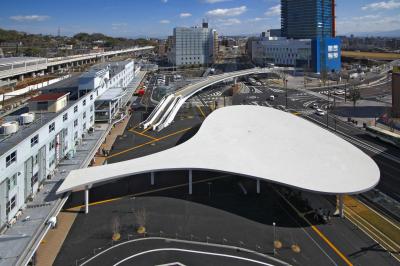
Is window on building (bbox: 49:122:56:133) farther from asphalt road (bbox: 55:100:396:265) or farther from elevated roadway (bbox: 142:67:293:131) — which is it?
elevated roadway (bbox: 142:67:293:131)

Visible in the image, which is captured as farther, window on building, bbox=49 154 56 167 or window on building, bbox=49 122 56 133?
window on building, bbox=49 122 56 133

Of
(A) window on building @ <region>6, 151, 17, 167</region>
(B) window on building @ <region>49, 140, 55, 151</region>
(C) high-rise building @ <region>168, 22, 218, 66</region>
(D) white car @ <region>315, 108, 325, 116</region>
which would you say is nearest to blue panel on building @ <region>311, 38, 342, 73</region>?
(C) high-rise building @ <region>168, 22, 218, 66</region>

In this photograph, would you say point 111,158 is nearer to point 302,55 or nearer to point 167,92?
point 167,92

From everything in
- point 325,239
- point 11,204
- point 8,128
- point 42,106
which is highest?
point 42,106

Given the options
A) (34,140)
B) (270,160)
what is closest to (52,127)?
(34,140)

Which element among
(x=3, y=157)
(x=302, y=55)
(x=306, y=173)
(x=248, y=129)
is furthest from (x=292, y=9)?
(x=3, y=157)

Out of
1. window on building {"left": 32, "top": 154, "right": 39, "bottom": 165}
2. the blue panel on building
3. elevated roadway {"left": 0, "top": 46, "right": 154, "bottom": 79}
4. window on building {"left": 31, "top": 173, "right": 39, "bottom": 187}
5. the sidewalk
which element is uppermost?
the blue panel on building

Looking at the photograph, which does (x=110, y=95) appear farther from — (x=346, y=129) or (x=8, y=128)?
(x=346, y=129)
